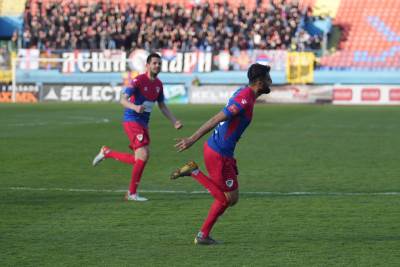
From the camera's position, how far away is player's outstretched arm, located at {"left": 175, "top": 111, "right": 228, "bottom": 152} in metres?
8.65

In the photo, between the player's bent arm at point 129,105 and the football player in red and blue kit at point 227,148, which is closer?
the football player in red and blue kit at point 227,148

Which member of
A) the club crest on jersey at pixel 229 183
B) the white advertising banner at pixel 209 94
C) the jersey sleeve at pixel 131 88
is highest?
the jersey sleeve at pixel 131 88

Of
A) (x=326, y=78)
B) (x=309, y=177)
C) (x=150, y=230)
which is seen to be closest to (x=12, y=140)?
(x=309, y=177)

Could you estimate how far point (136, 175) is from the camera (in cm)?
1294

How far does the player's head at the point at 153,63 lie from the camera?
1273cm

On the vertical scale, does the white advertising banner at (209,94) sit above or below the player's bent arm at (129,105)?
below

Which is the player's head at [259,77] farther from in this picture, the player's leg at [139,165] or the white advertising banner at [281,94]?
the white advertising banner at [281,94]

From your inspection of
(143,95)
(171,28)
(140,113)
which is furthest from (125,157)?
(171,28)

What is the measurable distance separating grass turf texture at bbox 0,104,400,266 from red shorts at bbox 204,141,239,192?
61cm

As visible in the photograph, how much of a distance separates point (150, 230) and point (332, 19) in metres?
43.4

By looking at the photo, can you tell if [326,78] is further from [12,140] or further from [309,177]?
[309,177]

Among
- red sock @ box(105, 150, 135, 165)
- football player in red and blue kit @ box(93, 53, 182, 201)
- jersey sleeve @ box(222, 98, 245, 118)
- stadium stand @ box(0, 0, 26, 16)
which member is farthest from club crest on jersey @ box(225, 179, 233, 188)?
stadium stand @ box(0, 0, 26, 16)

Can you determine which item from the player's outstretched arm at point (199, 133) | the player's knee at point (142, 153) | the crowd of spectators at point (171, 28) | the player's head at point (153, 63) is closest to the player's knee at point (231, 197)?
the player's outstretched arm at point (199, 133)

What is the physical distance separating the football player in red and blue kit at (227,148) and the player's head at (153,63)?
353cm
